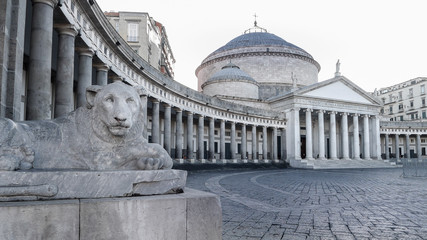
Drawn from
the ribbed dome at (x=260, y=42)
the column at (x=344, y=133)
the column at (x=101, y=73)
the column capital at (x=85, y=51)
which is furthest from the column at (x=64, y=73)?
the ribbed dome at (x=260, y=42)

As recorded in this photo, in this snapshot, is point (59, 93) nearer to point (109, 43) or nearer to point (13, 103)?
point (13, 103)

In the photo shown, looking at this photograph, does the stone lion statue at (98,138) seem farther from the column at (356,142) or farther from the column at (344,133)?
the column at (356,142)

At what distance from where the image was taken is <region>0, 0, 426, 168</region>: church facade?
9406 millimetres

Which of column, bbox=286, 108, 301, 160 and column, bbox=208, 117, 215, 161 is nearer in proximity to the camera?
column, bbox=208, 117, 215, 161

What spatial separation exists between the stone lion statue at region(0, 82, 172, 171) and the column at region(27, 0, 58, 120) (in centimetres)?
646

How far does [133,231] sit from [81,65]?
39.2 feet

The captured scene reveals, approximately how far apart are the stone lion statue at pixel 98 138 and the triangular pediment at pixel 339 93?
122 ft

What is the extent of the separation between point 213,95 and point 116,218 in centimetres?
4115

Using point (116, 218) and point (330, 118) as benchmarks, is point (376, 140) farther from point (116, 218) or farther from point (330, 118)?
point (116, 218)

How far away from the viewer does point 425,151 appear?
57.6 metres

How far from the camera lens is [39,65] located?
30.9 feet

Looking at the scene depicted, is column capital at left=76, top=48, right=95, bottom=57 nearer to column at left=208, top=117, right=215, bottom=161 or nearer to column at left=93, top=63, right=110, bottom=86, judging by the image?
column at left=93, top=63, right=110, bottom=86

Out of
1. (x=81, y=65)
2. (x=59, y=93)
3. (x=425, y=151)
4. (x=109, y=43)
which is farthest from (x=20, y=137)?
(x=425, y=151)

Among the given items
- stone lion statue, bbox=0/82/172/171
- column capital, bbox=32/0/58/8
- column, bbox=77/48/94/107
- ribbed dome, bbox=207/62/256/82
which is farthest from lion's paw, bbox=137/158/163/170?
ribbed dome, bbox=207/62/256/82
